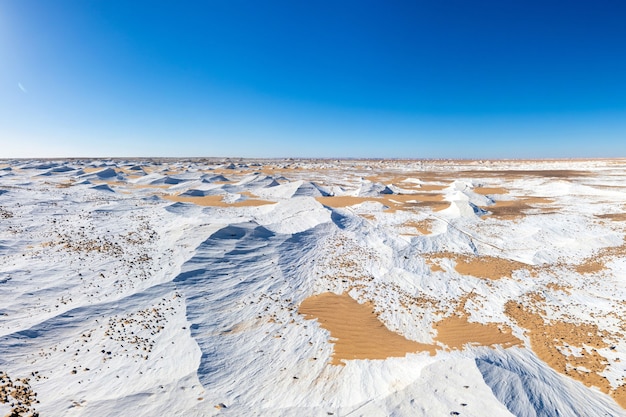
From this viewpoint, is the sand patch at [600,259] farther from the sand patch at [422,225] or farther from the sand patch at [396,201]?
the sand patch at [396,201]

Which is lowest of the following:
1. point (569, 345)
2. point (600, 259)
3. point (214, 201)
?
point (569, 345)

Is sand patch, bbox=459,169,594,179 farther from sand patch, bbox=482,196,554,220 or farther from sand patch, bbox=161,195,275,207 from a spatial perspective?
sand patch, bbox=161,195,275,207

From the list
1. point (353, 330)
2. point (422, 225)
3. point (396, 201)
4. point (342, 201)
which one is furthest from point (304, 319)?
point (396, 201)

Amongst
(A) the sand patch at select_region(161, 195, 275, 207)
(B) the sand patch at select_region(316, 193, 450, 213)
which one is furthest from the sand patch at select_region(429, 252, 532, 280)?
(A) the sand patch at select_region(161, 195, 275, 207)

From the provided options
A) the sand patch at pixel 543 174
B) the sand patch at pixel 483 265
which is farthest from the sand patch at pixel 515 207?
the sand patch at pixel 543 174

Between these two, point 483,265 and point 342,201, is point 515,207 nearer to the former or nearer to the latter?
point 342,201

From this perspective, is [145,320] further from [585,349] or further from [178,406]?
[585,349]
